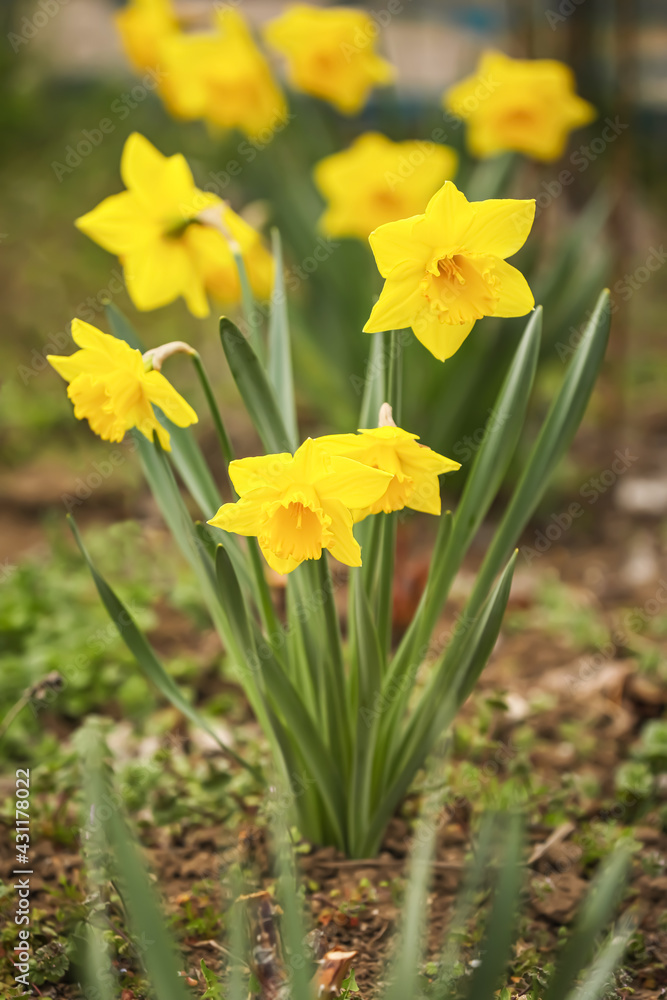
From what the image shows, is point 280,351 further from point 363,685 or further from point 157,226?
point 363,685

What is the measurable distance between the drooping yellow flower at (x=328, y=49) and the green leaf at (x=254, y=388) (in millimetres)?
1398

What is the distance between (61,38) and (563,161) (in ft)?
10.1

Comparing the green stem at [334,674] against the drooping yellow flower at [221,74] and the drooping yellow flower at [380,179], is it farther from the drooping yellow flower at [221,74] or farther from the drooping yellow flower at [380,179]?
the drooping yellow flower at [221,74]

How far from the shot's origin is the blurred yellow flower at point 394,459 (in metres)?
0.94

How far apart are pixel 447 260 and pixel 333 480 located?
0.90 ft

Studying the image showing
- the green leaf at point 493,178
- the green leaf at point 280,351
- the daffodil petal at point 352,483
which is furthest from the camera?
the green leaf at point 493,178

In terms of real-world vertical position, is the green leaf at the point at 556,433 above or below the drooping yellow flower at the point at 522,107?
below

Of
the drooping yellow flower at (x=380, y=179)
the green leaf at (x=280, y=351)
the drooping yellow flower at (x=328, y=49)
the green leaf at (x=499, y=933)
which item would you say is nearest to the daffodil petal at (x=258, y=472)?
the green leaf at (x=280, y=351)

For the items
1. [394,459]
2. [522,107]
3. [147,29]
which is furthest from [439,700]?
[147,29]

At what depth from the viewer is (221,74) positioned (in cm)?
214

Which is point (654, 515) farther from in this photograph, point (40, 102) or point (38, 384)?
point (40, 102)

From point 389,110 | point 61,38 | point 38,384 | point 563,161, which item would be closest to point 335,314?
point 389,110

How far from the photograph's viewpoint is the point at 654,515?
2.58 metres

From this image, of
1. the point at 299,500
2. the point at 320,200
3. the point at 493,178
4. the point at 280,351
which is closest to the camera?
the point at 299,500
